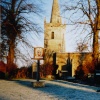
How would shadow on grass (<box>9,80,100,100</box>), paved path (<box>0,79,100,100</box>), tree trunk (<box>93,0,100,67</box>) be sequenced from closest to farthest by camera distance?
paved path (<box>0,79,100,100</box>) < shadow on grass (<box>9,80,100,100</box>) < tree trunk (<box>93,0,100,67</box>)

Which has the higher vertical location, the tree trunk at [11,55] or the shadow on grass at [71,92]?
the tree trunk at [11,55]

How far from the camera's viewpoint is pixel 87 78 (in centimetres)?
2156

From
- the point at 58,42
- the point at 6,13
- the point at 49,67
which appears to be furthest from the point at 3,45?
the point at 58,42

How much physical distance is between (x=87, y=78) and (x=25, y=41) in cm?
606

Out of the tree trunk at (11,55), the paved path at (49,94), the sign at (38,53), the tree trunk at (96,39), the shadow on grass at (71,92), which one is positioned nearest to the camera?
the paved path at (49,94)

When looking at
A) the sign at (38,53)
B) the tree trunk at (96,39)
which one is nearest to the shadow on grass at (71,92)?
the sign at (38,53)

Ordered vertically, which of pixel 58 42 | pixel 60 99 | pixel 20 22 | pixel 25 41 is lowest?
pixel 60 99

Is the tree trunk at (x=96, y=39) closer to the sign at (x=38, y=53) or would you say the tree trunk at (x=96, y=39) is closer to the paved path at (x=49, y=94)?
the sign at (x=38, y=53)

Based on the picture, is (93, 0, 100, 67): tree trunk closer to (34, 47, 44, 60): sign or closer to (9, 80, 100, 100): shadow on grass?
(34, 47, 44, 60): sign

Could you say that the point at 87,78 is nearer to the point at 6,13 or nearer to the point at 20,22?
the point at 20,22

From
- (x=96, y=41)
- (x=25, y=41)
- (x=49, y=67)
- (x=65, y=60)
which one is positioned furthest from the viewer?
(x=65, y=60)

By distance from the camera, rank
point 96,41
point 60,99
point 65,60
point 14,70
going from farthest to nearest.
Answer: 1. point 65,60
2. point 14,70
3. point 96,41
4. point 60,99

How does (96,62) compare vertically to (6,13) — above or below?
below

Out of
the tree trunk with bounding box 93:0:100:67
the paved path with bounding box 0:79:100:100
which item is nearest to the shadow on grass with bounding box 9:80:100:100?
the paved path with bounding box 0:79:100:100
